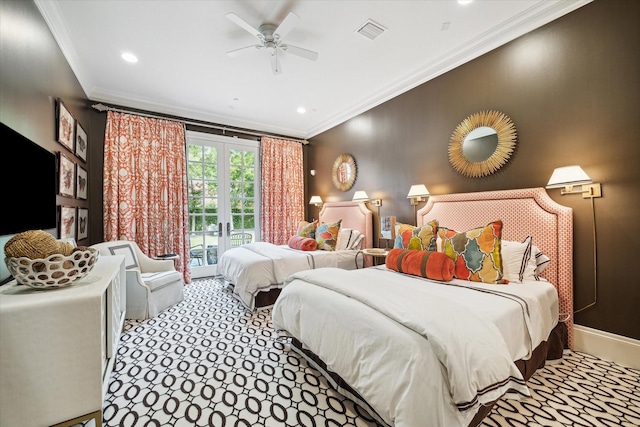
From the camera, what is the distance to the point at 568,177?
2090 millimetres

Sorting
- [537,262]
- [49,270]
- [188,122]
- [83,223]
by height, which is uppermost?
[188,122]

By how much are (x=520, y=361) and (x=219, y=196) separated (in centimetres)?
477

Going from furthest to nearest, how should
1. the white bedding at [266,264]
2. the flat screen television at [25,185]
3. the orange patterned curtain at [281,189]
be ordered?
the orange patterned curtain at [281,189] → the white bedding at [266,264] → the flat screen television at [25,185]

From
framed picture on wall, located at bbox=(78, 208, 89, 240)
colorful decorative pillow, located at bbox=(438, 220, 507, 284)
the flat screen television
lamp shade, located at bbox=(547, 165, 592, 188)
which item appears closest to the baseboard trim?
colorful decorative pillow, located at bbox=(438, 220, 507, 284)

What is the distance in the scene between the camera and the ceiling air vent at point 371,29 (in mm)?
2492

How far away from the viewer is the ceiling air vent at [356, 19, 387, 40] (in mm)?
2492

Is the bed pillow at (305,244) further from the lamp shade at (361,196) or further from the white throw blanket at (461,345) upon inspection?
the white throw blanket at (461,345)

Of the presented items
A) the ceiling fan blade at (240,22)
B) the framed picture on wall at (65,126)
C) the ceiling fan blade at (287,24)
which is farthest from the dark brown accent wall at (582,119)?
the framed picture on wall at (65,126)

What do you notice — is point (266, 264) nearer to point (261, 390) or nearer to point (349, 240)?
point (349, 240)

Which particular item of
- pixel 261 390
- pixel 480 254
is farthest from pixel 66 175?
pixel 480 254

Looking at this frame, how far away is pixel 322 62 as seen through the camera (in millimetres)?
3154

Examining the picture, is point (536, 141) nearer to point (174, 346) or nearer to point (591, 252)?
point (591, 252)

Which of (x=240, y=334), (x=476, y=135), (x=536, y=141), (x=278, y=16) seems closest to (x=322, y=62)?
(x=278, y=16)

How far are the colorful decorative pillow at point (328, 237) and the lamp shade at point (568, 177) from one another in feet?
8.29
